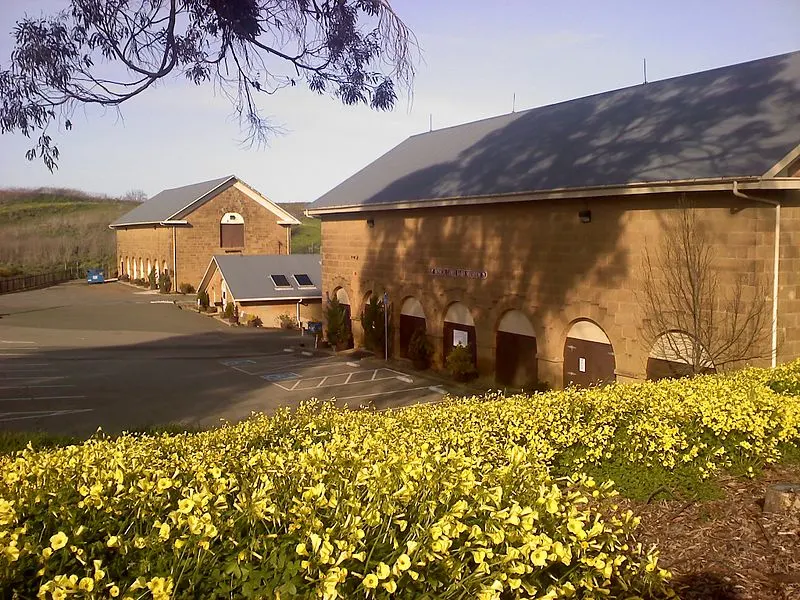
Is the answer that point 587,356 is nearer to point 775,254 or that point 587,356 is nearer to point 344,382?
point 775,254

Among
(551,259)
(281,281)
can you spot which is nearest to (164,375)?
(551,259)

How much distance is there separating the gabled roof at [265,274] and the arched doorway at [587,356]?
22132 millimetres

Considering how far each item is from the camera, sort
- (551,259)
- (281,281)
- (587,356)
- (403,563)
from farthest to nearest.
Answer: (281,281), (551,259), (587,356), (403,563)

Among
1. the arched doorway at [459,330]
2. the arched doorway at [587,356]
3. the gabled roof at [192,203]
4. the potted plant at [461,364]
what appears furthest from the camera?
the gabled roof at [192,203]

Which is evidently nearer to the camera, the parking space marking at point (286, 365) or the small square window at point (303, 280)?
the parking space marking at point (286, 365)

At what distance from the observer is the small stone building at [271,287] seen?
38.8m

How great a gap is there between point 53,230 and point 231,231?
4565 centimetres

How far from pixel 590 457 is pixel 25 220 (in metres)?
105

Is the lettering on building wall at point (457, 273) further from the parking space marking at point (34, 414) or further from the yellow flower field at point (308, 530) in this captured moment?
the yellow flower field at point (308, 530)

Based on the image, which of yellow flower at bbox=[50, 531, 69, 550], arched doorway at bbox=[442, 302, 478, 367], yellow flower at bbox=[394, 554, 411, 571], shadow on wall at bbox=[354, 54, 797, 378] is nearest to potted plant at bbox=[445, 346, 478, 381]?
arched doorway at bbox=[442, 302, 478, 367]

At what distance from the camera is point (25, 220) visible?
97.8 metres

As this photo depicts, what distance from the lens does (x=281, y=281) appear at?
131ft

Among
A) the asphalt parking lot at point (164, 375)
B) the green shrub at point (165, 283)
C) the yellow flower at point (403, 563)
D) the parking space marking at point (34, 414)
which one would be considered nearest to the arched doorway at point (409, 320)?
the asphalt parking lot at point (164, 375)

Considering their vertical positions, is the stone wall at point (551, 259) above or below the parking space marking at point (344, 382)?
above
